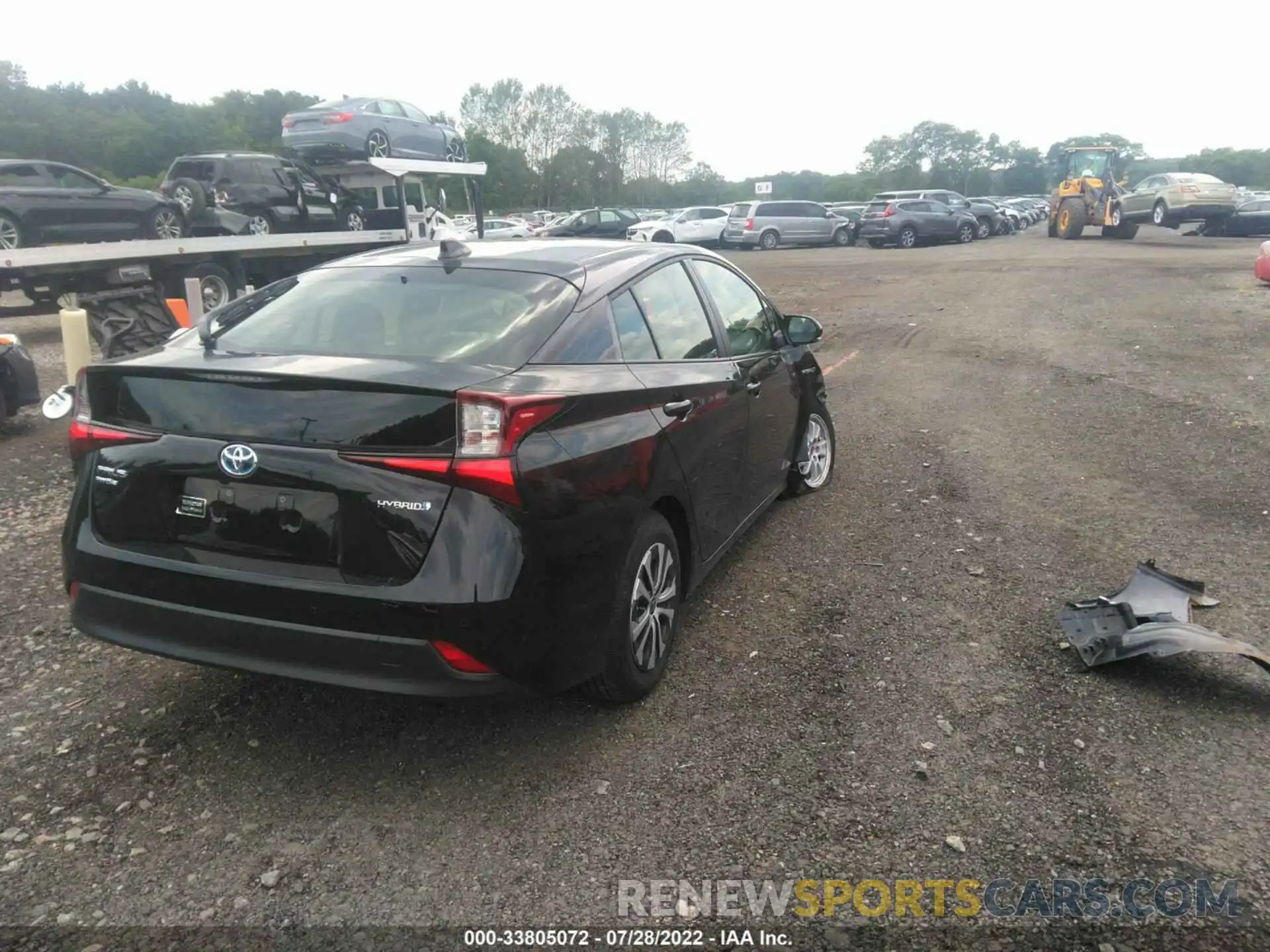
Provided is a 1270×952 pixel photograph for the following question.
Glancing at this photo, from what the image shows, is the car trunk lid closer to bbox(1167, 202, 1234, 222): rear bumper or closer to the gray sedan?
the gray sedan

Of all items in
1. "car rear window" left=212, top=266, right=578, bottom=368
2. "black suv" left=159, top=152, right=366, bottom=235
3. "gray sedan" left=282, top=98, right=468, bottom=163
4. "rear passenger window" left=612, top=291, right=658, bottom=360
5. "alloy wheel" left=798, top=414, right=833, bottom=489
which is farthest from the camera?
"gray sedan" left=282, top=98, right=468, bottom=163

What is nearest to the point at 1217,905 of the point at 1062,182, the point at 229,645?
the point at 229,645

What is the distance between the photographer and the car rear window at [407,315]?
3178 mm

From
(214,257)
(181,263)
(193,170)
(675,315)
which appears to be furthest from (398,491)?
(193,170)

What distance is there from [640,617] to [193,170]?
16.3 meters

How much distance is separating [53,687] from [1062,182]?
1305 inches

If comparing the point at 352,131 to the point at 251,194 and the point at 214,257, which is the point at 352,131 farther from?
the point at 214,257

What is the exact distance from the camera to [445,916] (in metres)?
2.45

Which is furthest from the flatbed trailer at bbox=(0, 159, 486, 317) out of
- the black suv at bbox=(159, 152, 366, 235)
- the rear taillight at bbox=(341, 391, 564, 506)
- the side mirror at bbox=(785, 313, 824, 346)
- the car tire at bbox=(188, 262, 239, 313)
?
the rear taillight at bbox=(341, 391, 564, 506)

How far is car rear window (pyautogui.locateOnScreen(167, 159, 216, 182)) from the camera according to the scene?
16.4 metres

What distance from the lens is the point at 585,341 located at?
3375 mm

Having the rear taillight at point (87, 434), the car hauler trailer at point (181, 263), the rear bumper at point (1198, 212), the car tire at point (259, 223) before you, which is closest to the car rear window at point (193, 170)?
the car tire at point (259, 223)

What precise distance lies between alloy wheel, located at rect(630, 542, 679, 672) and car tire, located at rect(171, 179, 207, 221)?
49.7 ft

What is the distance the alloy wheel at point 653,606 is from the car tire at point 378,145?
14.7 metres
